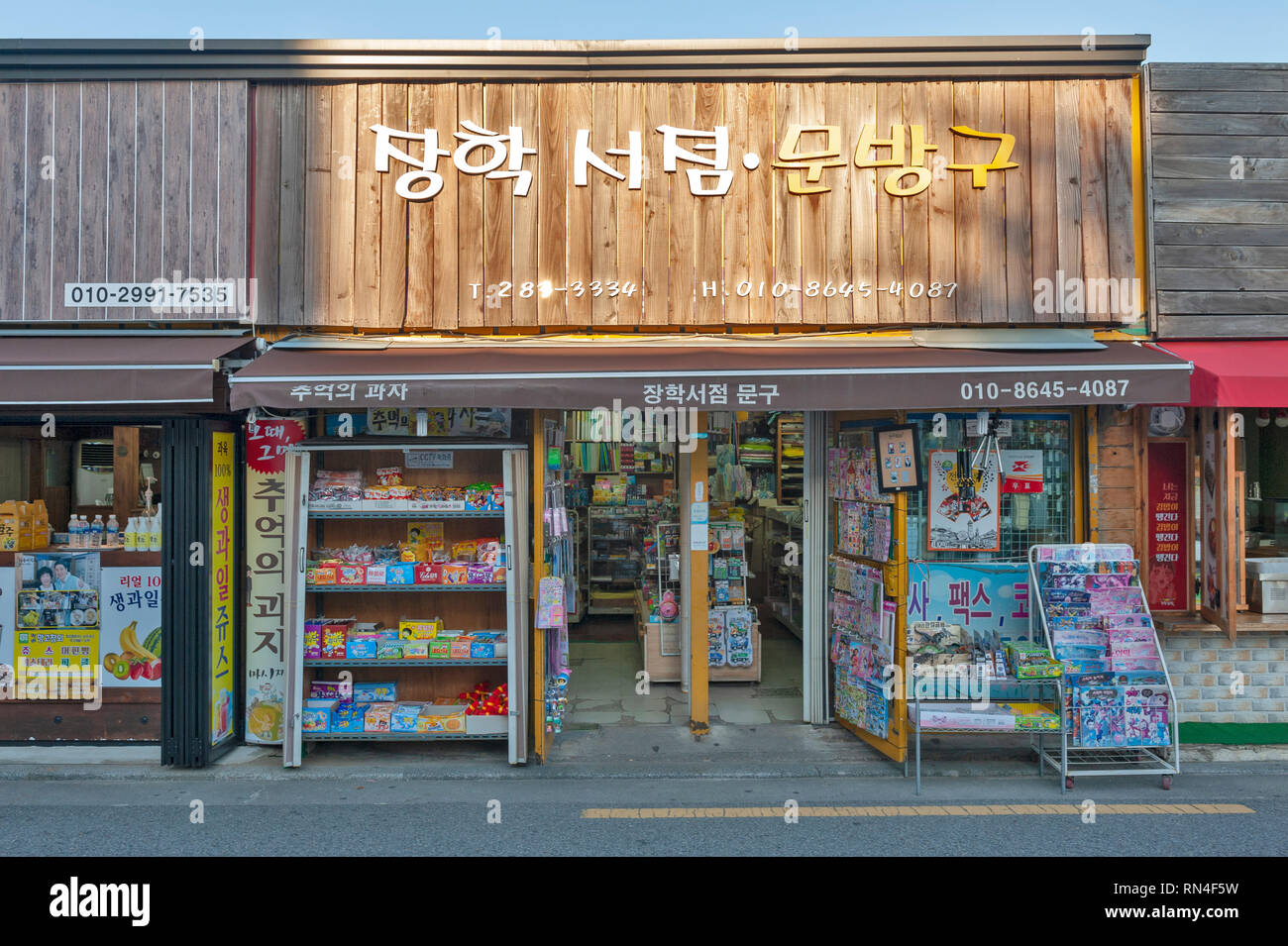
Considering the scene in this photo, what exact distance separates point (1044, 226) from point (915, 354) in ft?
5.85

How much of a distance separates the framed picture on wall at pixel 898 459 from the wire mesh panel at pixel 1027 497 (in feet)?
1.70

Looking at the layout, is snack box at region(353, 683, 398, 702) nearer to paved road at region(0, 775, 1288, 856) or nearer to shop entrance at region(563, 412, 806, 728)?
paved road at region(0, 775, 1288, 856)

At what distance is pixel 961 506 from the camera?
21.9 ft

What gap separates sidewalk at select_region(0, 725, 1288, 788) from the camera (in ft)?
20.0

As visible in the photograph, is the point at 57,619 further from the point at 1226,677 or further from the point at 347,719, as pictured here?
the point at 1226,677

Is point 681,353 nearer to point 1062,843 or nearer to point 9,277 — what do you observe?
point 1062,843

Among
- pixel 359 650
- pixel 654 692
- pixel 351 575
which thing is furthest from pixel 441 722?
pixel 654 692

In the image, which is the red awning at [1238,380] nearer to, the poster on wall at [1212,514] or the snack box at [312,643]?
the poster on wall at [1212,514]

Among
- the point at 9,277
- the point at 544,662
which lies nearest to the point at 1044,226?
the point at 544,662

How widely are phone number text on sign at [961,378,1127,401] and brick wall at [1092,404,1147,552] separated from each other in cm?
112

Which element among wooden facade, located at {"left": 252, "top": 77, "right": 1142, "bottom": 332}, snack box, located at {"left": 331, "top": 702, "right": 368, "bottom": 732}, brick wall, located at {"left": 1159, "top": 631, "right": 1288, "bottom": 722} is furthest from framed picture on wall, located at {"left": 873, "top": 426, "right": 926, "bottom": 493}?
snack box, located at {"left": 331, "top": 702, "right": 368, "bottom": 732}

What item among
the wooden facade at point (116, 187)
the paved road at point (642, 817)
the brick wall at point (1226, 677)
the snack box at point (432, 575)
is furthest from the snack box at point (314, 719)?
the brick wall at point (1226, 677)

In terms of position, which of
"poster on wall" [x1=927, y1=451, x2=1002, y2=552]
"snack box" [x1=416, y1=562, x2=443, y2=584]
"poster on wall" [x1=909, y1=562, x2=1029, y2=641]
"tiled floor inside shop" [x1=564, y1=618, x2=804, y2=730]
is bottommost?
"tiled floor inside shop" [x1=564, y1=618, x2=804, y2=730]

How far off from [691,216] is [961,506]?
313 centimetres
